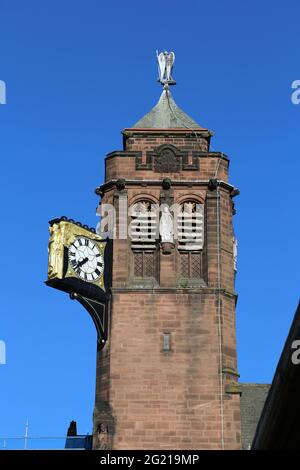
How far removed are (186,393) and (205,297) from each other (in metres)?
3.08

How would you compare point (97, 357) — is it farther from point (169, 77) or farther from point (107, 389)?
point (169, 77)

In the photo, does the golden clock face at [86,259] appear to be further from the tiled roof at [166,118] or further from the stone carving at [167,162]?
the tiled roof at [166,118]

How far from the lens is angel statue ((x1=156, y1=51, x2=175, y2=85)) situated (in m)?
41.6

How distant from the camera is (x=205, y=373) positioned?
34469mm

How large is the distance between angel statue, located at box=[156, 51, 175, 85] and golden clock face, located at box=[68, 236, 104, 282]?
27.0 feet

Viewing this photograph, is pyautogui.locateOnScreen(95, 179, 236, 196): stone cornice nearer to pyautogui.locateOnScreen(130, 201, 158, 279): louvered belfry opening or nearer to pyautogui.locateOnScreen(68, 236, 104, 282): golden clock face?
pyautogui.locateOnScreen(130, 201, 158, 279): louvered belfry opening

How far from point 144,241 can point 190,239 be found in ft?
4.62

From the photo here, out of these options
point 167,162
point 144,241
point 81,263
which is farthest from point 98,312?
point 167,162

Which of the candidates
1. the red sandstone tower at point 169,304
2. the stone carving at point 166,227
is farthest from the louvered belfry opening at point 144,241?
the stone carving at point 166,227

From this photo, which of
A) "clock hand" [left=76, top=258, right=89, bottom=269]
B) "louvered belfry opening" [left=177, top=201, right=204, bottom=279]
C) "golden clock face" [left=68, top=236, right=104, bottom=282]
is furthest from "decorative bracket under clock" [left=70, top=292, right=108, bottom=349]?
"louvered belfry opening" [left=177, top=201, right=204, bottom=279]

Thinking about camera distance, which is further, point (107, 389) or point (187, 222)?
point (187, 222)

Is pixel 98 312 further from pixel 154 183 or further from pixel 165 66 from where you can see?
pixel 165 66
